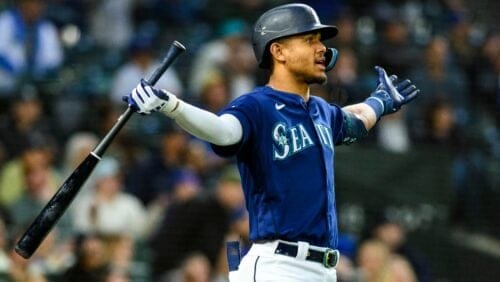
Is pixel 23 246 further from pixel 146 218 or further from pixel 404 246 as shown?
pixel 404 246

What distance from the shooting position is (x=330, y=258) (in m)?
5.09

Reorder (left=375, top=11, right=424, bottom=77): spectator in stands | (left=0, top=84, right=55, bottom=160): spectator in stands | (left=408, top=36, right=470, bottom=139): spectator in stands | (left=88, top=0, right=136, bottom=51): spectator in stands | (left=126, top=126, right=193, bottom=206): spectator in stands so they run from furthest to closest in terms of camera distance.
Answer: (left=375, top=11, right=424, bottom=77): spectator in stands < (left=408, top=36, right=470, bottom=139): spectator in stands < (left=88, top=0, right=136, bottom=51): spectator in stands < (left=126, top=126, right=193, bottom=206): spectator in stands < (left=0, top=84, right=55, bottom=160): spectator in stands

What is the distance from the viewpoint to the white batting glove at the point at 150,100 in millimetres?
4727

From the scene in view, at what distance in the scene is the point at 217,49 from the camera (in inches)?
409

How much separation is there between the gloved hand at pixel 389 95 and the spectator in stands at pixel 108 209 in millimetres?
3156

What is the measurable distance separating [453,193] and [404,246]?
4.17 ft

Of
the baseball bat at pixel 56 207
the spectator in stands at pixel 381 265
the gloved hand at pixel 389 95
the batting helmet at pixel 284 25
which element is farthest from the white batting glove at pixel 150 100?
the spectator in stands at pixel 381 265

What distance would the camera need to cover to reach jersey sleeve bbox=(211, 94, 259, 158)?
5.00 m

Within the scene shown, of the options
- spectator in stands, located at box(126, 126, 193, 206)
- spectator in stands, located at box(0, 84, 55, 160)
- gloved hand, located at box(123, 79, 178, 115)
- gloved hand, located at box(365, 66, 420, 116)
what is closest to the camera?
gloved hand, located at box(123, 79, 178, 115)

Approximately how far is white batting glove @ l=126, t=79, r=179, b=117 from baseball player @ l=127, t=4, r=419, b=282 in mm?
90

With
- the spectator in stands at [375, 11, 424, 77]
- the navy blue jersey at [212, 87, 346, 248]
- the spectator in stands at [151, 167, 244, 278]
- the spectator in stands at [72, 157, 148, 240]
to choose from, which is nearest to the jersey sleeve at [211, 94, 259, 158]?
the navy blue jersey at [212, 87, 346, 248]

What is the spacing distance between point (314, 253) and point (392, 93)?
1.10 meters

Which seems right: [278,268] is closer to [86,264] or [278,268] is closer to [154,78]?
[154,78]

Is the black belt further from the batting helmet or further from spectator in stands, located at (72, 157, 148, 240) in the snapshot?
spectator in stands, located at (72, 157, 148, 240)
